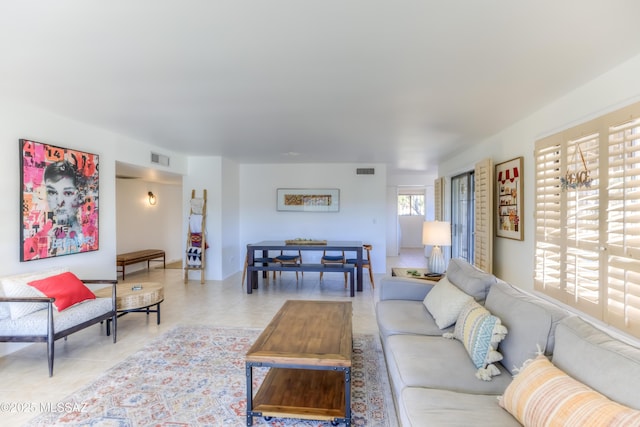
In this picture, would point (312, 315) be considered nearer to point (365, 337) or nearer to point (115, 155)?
point (365, 337)

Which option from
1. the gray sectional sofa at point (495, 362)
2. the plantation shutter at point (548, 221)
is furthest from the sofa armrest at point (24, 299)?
the plantation shutter at point (548, 221)

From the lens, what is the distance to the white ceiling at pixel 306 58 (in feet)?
5.52

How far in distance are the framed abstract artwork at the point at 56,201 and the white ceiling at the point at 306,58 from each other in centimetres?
49

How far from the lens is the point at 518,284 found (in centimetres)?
382

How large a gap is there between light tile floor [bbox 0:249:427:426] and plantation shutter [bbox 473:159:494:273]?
167 centimetres

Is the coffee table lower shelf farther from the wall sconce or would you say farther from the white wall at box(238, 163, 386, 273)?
the wall sconce

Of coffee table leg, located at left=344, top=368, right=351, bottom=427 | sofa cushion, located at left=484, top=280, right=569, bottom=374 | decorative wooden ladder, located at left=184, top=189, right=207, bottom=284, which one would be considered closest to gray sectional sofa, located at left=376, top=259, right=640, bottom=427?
sofa cushion, located at left=484, top=280, right=569, bottom=374

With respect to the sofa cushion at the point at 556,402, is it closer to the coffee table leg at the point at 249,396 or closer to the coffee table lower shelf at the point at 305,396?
the coffee table lower shelf at the point at 305,396

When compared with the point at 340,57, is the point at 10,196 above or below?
below

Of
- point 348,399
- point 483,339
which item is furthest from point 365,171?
point 348,399

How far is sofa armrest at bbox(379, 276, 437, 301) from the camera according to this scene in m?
3.21

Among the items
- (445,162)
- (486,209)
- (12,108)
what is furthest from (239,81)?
(445,162)

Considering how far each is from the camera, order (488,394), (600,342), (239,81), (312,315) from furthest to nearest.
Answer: (312,315)
(239,81)
(488,394)
(600,342)

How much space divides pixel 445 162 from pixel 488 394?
18.8 ft
